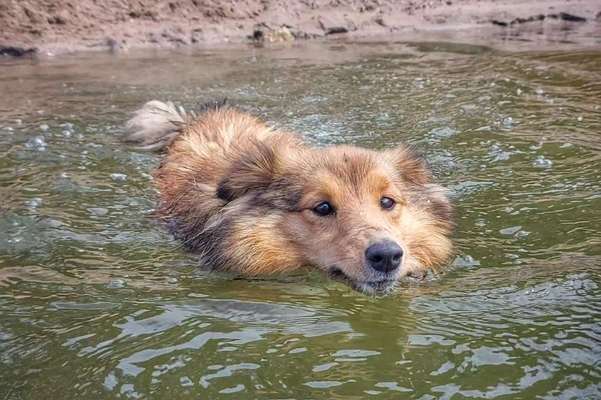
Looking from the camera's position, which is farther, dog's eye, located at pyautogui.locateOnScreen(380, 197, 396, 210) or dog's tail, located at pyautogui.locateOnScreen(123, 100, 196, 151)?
dog's tail, located at pyautogui.locateOnScreen(123, 100, 196, 151)

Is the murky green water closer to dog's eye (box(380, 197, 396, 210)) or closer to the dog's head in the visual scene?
the dog's head

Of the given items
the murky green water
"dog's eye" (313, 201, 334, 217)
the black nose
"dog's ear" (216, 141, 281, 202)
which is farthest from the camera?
"dog's ear" (216, 141, 281, 202)

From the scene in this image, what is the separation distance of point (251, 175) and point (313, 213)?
560 mm

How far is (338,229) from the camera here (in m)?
4.11

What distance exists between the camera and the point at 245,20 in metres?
14.5

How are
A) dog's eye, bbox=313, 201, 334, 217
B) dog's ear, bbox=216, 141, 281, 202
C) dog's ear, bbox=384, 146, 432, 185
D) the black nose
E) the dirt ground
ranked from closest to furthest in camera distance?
1. the black nose
2. dog's eye, bbox=313, 201, 334, 217
3. dog's ear, bbox=216, 141, 281, 202
4. dog's ear, bbox=384, 146, 432, 185
5. the dirt ground

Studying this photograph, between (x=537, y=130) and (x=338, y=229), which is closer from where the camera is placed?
(x=338, y=229)

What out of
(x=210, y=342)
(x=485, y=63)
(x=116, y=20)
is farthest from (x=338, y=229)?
(x=116, y=20)

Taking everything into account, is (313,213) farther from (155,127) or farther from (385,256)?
(155,127)

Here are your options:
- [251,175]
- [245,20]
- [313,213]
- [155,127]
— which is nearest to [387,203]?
[313,213]

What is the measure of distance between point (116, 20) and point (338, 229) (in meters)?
10.6

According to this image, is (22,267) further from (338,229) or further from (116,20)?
(116,20)

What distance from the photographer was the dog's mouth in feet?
12.6

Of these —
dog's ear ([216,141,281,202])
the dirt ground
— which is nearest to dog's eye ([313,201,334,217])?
dog's ear ([216,141,281,202])
